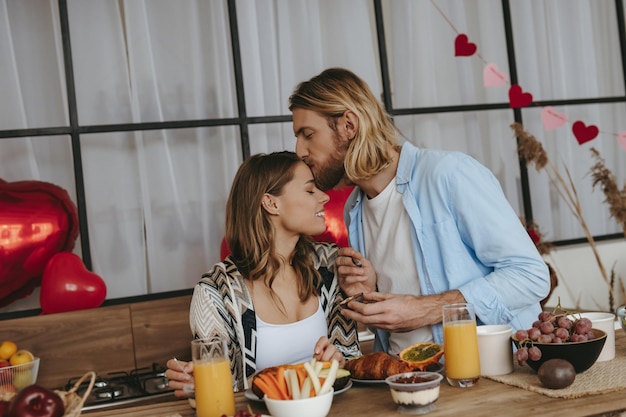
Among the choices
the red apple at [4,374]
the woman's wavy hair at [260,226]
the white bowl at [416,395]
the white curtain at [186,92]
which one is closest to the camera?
the white bowl at [416,395]

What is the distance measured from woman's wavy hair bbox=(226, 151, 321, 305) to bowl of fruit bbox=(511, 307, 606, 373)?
838 millimetres

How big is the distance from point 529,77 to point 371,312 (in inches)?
112

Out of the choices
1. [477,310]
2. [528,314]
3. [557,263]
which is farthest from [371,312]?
[557,263]

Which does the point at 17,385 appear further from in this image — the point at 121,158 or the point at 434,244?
the point at 434,244

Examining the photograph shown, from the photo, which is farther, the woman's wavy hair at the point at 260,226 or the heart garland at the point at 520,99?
the heart garland at the point at 520,99

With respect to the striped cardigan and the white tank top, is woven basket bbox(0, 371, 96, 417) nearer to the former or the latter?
the striped cardigan

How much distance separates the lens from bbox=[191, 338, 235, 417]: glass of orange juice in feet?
5.27

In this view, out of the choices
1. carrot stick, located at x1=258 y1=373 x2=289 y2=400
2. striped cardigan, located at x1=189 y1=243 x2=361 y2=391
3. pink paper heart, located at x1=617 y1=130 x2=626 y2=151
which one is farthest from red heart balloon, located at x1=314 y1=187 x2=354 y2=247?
pink paper heart, located at x1=617 y1=130 x2=626 y2=151

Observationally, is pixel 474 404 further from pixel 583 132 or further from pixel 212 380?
pixel 583 132

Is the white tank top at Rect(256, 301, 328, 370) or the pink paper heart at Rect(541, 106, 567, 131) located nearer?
the white tank top at Rect(256, 301, 328, 370)

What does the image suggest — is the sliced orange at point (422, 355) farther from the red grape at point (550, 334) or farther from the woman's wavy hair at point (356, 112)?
the woman's wavy hair at point (356, 112)

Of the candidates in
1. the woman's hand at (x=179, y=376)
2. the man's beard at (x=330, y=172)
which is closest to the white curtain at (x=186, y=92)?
the man's beard at (x=330, y=172)

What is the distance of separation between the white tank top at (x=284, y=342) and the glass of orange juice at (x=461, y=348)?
676 millimetres

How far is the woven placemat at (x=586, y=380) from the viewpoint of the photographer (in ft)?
5.15
